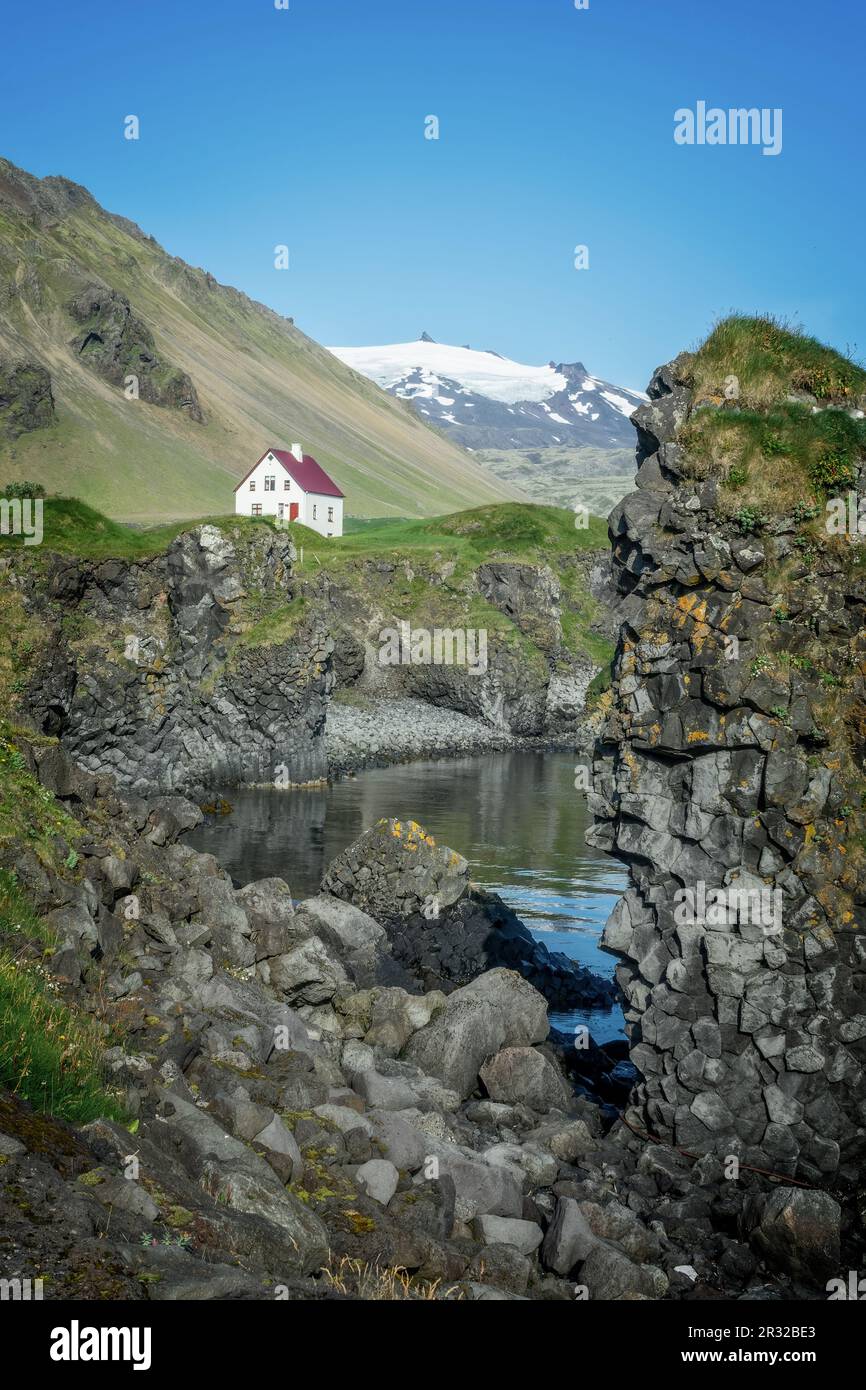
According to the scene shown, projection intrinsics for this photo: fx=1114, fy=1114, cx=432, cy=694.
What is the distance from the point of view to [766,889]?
59.3ft

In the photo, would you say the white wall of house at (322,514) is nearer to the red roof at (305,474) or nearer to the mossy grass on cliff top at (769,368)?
the red roof at (305,474)

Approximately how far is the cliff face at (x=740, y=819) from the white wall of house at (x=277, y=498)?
117 metres

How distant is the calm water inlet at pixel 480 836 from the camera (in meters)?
42.8

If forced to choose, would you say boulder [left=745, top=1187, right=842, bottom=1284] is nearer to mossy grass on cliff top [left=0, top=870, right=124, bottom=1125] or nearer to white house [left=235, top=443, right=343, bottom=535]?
mossy grass on cliff top [left=0, top=870, right=124, bottom=1125]

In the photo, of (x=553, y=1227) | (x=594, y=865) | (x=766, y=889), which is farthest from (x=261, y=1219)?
(x=594, y=865)

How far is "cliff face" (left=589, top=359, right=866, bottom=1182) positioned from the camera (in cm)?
1767

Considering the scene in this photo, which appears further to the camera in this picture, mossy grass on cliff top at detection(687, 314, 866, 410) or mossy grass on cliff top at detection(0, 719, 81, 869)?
mossy grass on cliff top at detection(0, 719, 81, 869)

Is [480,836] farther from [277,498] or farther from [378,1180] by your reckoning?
[277,498]

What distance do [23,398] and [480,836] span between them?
6579 inches

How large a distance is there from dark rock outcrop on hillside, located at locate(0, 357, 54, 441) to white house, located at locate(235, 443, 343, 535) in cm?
7497

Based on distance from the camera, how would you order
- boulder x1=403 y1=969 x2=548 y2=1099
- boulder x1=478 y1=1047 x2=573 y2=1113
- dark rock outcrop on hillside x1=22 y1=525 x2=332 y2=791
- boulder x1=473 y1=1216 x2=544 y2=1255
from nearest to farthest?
1. boulder x1=473 y1=1216 x2=544 y2=1255
2. boulder x1=478 y1=1047 x2=573 y2=1113
3. boulder x1=403 y1=969 x2=548 y2=1099
4. dark rock outcrop on hillside x1=22 y1=525 x2=332 y2=791

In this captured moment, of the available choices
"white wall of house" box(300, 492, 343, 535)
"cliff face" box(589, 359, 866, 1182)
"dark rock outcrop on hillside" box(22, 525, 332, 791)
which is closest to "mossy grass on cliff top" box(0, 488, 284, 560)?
"dark rock outcrop on hillside" box(22, 525, 332, 791)
